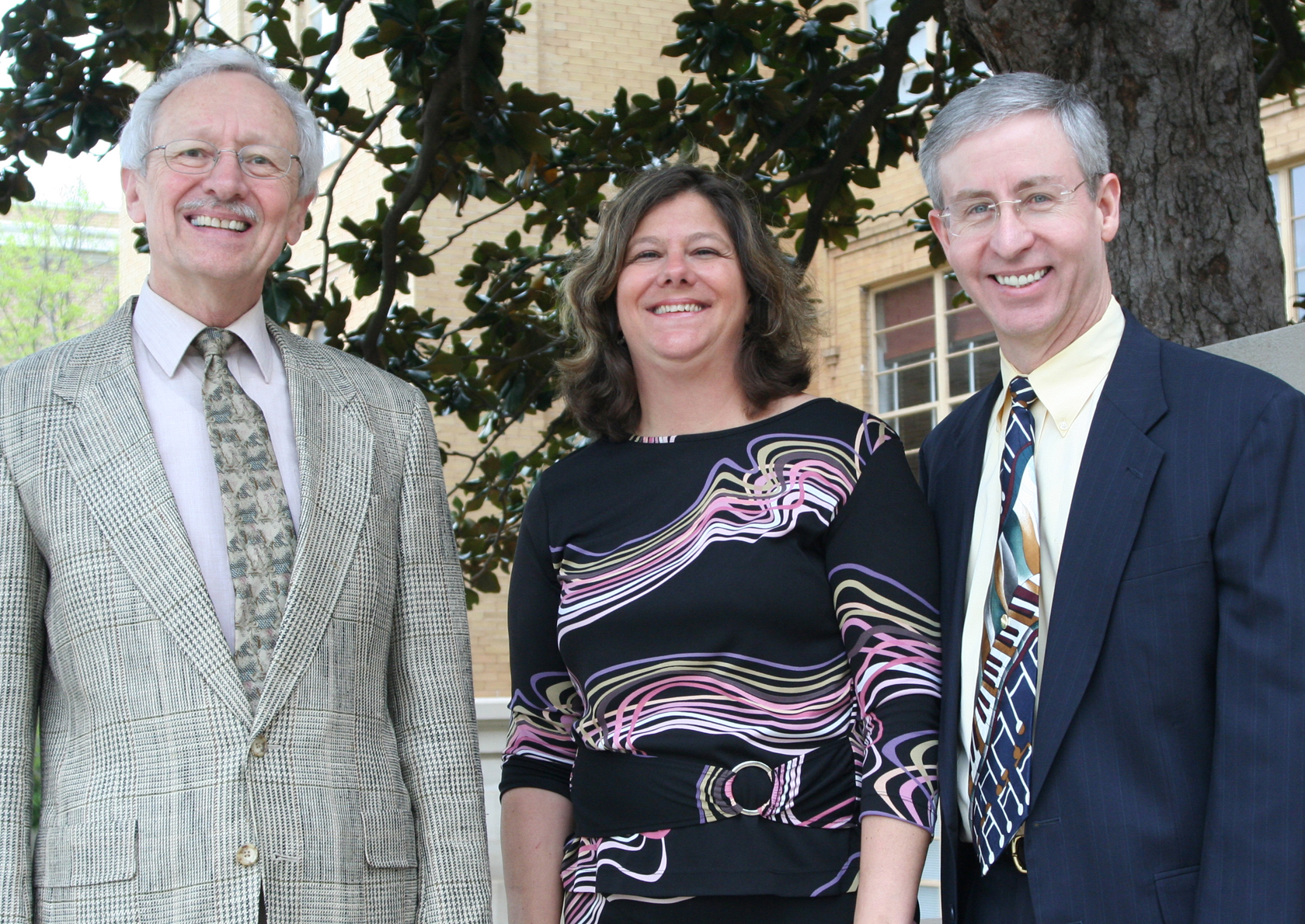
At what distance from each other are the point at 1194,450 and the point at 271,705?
1.63 meters

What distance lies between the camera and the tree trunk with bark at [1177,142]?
12.2ft

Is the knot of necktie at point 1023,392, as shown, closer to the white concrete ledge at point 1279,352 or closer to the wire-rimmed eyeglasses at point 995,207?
the wire-rimmed eyeglasses at point 995,207

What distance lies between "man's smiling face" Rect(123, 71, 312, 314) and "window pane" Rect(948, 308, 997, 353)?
472 inches

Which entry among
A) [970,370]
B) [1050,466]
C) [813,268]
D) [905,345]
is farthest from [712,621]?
[905,345]

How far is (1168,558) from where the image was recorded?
228 cm

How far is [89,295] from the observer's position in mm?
34969

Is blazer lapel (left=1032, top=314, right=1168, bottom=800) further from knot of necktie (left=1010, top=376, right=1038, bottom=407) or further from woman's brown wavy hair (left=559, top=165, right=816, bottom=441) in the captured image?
woman's brown wavy hair (left=559, top=165, right=816, bottom=441)

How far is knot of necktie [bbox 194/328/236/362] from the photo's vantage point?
2.64 m

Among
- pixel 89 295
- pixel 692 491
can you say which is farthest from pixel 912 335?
pixel 89 295

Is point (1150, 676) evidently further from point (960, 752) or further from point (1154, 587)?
point (960, 752)

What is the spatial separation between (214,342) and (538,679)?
100 centimetres

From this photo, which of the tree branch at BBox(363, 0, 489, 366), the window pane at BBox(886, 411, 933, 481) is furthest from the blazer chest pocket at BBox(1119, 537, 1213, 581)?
the window pane at BBox(886, 411, 933, 481)

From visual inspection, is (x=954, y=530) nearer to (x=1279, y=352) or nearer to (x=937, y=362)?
(x=1279, y=352)

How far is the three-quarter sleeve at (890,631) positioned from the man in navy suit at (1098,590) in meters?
0.05
